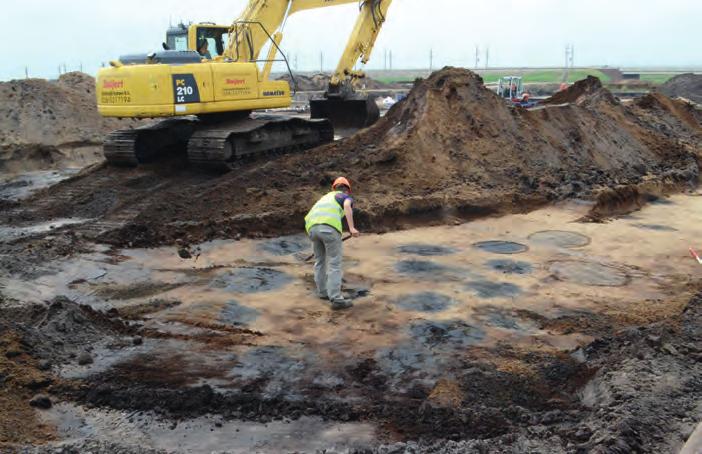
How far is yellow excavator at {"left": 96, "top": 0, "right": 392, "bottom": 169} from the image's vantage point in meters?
11.4

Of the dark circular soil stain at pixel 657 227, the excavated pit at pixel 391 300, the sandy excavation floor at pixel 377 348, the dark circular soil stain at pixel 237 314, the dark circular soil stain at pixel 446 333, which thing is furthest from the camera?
the dark circular soil stain at pixel 657 227

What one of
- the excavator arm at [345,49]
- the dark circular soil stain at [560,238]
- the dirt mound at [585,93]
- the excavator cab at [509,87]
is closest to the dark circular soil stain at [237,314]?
the dark circular soil stain at [560,238]

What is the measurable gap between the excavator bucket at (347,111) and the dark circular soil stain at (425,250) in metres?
7.39

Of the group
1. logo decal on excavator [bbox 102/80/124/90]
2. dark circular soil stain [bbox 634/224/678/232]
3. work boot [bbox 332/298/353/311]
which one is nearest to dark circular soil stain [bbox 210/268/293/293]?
work boot [bbox 332/298/353/311]

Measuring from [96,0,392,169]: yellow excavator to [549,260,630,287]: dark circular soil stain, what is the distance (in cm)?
642

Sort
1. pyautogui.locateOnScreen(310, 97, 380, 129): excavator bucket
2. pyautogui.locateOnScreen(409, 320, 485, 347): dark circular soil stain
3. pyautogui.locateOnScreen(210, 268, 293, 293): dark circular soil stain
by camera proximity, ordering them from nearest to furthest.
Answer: pyautogui.locateOnScreen(409, 320, 485, 347): dark circular soil stain, pyautogui.locateOnScreen(210, 268, 293, 293): dark circular soil stain, pyautogui.locateOnScreen(310, 97, 380, 129): excavator bucket

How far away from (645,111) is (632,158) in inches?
141

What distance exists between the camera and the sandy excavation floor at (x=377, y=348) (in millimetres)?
4508

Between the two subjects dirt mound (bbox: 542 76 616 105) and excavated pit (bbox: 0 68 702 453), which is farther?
dirt mound (bbox: 542 76 616 105)

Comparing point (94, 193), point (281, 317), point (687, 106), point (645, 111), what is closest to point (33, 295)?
point (281, 317)

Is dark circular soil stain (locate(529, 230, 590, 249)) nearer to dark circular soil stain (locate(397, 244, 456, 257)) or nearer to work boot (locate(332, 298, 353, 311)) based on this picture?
dark circular soil stain (locate(397, 244, 456, 257))

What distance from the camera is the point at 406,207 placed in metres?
10.8

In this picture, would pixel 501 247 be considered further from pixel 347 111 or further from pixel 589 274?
pixel 347 111

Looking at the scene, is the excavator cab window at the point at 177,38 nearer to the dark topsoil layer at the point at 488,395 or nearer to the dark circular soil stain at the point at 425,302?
the dark circular soil stain at the point at 425,302
